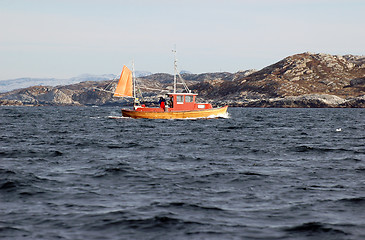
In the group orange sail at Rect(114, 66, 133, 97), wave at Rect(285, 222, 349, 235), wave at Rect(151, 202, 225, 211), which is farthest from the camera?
orange sail at Rect(114, 66, 133, 97)

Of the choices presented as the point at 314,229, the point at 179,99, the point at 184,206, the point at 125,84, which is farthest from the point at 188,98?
the point at 314,229

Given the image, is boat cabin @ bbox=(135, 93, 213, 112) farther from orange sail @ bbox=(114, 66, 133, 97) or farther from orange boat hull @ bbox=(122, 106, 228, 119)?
orange sail @ bbox=(114, 66, 133, 97)

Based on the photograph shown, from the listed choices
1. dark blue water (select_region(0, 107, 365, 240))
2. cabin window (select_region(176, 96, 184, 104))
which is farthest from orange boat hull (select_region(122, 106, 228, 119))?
dark blue water (select_region(0, 107, 365, 240))

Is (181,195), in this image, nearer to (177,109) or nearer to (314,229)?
(314,229)

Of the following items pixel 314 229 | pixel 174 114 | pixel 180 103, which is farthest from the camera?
pixel 180 103

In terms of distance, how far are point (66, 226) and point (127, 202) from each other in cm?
272

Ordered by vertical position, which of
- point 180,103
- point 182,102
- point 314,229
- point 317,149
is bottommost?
point 317,149

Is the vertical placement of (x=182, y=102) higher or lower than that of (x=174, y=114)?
higher

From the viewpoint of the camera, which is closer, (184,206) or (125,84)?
(184,206)

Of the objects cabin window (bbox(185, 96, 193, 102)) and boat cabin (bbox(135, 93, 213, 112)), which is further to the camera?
cabin window (bbox(185, 96, 193, 102))

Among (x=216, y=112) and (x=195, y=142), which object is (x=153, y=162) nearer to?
(x=195, y=142)

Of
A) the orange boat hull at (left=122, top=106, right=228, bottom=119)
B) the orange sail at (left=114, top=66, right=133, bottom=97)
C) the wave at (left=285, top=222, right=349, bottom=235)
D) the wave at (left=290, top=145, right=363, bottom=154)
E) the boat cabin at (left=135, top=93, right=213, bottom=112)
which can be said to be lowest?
the wave at (left=290, top=145, right=363, bottom=154)

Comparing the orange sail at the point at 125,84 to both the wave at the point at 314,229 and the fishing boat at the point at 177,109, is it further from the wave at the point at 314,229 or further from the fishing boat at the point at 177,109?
the wave at the point at 314,229

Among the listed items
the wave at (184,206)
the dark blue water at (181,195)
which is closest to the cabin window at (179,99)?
the dark blue water at (181,195)
